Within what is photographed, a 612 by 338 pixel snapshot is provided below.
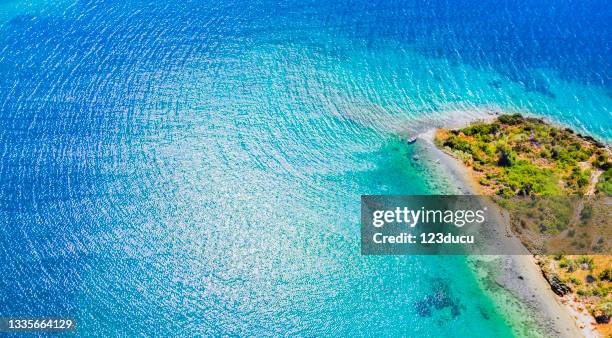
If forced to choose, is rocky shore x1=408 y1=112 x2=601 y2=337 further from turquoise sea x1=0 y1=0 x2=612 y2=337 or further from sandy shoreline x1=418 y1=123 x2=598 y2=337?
turquoise sea x1=0 y1=0 x2=612 y2=337

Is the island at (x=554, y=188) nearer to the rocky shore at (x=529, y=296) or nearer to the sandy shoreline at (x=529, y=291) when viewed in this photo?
the rocky shore at (x=529, y=296)

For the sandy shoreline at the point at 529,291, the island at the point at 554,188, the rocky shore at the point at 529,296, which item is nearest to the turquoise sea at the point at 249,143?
the rocky shore at the point at 529,296

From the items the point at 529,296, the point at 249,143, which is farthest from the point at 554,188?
the point at 249,143

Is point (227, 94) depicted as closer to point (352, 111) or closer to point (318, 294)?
point (352, 111)

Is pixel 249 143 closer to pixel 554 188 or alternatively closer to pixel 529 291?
pixel 529 291

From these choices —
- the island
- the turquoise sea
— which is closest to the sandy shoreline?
the island

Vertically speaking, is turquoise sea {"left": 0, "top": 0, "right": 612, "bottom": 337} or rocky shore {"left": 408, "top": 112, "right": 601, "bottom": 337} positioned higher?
turquoise sea {"left": 0, "top": 0, "right": 612, "bottom": 337}
